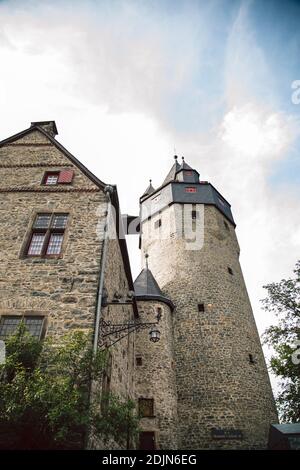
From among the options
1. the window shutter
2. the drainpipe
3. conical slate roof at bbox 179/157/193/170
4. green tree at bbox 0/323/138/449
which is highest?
conical slate roof at bbox 179/157/193/170

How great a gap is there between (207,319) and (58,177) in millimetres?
10395

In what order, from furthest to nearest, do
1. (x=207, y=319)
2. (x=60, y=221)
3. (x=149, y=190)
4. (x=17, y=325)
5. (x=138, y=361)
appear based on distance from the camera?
(x=149, y=190), (x=207, y=319), (x=138, y=361), (x=60, y=221), (x=17, y=325)

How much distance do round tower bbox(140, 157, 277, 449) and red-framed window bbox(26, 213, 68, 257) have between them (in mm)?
9431

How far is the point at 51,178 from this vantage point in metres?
10.8

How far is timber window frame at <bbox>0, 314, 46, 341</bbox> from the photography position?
711 centimetres

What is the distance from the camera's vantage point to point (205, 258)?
63.4 feet

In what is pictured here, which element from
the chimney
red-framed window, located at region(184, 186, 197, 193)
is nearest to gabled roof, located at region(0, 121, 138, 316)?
the chimney

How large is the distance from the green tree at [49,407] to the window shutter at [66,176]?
589 cm

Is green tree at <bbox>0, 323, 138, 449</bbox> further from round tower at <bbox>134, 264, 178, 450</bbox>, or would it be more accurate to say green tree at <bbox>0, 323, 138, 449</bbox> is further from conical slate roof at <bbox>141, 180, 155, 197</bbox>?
conical slate roof at <bbox>141, 180, 155, 197</bbox>

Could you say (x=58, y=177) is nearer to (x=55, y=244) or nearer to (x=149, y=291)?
(x=55, y=244)

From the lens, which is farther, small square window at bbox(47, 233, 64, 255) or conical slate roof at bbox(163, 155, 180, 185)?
conical slate roof at bbox(163, 155, 180, 185)

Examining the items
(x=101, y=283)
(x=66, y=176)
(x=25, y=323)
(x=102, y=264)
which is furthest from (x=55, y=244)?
(x=66, y=176)

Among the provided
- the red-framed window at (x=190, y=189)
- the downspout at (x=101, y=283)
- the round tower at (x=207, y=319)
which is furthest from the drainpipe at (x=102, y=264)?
the red-framed window at (x=190, y=189)

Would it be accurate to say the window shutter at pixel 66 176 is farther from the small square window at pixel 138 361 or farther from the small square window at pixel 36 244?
the small square window at pixel 138 361
